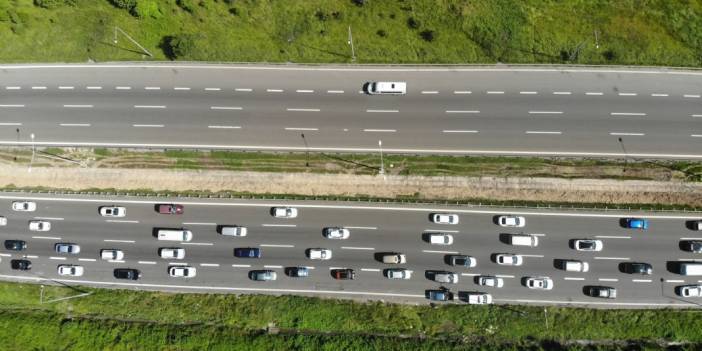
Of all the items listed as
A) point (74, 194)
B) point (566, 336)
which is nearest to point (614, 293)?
point (566, 336)

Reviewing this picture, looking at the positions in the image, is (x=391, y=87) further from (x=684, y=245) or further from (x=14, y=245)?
(x=14, y=245)

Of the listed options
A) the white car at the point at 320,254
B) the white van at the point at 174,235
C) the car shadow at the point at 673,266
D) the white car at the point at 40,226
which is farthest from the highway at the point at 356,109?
the car shadow at the point at 673,266

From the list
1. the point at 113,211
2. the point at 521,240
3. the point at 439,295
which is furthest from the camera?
the point at 113,211

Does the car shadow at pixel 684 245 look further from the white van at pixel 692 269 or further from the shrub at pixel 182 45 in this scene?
the shrub at pixel 182 45

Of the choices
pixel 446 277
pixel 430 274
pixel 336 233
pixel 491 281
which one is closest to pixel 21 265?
pixel 336 233

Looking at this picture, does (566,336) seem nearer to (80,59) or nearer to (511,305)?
(511,305)

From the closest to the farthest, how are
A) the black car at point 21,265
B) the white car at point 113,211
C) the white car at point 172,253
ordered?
the white car at point 172,253, the white car at point 113,211, the black car at point 21,265
